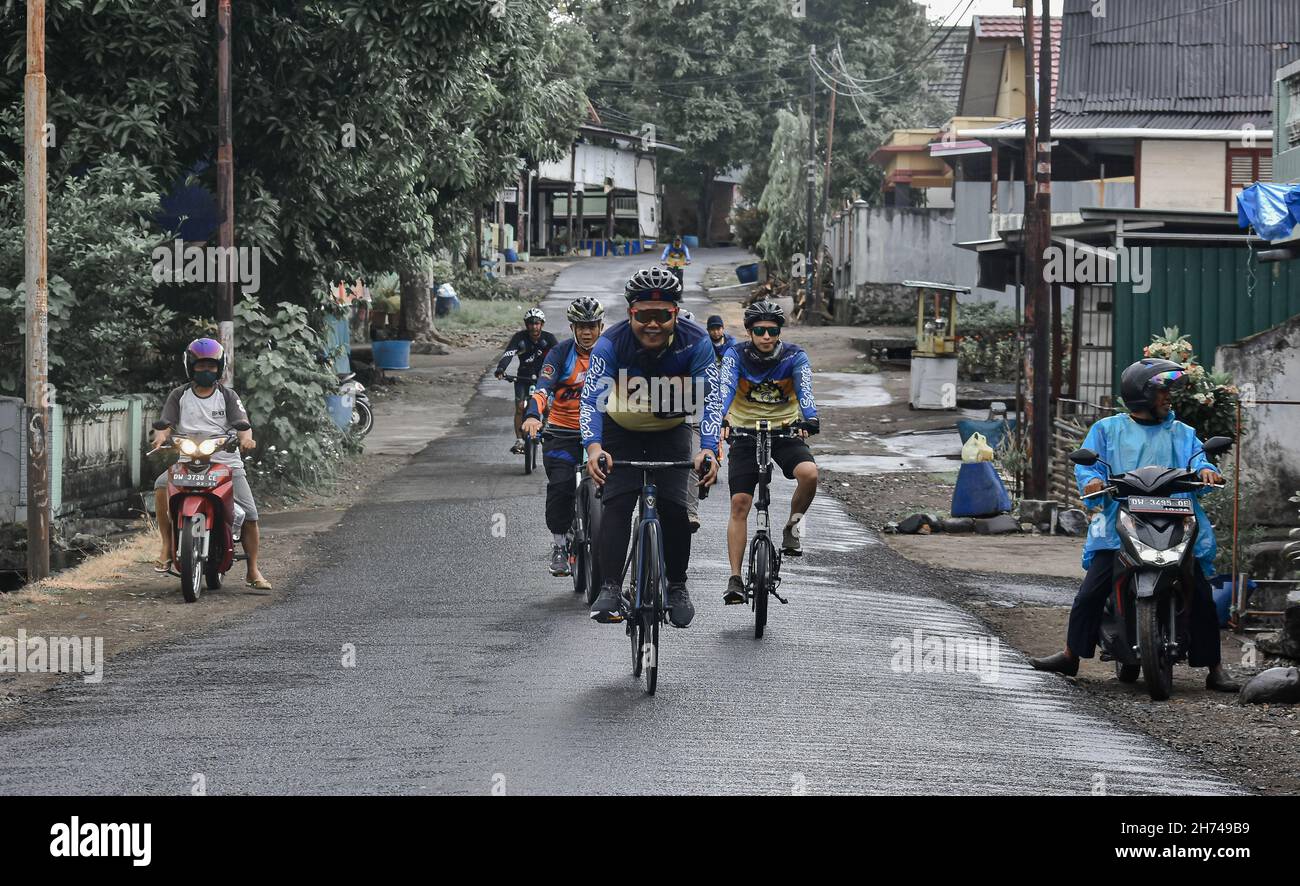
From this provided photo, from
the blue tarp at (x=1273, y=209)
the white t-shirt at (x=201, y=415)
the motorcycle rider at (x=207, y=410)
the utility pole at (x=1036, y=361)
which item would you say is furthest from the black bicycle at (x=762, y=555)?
the utility pole at (x=1036, y=361)

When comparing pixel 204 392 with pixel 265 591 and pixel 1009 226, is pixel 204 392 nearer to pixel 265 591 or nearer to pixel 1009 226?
pixel 265 591

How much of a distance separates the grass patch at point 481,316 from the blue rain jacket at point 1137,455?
33.2m

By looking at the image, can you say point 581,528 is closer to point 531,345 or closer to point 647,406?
Result: point 647,406

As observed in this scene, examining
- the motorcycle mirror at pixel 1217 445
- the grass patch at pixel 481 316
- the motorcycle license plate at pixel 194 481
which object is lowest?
the motorcycle license plate at pixel 194 481

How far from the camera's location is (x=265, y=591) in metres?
12.8

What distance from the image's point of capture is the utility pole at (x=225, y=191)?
1900 cm

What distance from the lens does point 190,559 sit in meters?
12.2

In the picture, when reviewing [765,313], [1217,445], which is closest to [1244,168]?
[765,313]

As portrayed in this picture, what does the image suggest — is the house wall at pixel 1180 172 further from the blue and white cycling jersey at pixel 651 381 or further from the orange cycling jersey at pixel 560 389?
the blue and white cycling jersey at pixel 651 381

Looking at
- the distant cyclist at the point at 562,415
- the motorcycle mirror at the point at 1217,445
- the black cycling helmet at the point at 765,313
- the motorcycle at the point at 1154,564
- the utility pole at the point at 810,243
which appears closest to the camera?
the motorcycle at the point at 1154,564

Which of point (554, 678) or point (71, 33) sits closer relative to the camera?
point (554, 678)

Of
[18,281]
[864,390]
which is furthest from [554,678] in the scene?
[864,390]

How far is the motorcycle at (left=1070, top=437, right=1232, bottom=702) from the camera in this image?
353 inches

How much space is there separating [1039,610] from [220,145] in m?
11.4
